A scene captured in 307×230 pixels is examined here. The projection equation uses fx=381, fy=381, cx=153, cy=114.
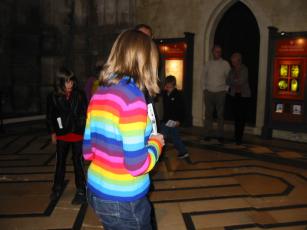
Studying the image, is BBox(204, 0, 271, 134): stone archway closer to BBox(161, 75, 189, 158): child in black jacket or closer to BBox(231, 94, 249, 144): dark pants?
BBox(231, 94, 249, 144): dark pants

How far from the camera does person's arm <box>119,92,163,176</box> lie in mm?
1688

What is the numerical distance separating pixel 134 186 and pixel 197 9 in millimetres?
8246

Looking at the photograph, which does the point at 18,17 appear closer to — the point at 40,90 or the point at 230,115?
the point at 40,90

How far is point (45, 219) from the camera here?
388 centimetres

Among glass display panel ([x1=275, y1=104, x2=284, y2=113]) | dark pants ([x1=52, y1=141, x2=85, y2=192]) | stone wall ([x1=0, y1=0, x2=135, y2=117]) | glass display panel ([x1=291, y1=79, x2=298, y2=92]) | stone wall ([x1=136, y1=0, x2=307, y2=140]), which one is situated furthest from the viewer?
stone wall ([x1=0, y1=0, x2=135, y2=117])

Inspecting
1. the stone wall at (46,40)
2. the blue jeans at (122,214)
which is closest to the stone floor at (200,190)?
the blue jeans at (122,214)

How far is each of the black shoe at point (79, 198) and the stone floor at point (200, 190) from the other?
0.08 metres

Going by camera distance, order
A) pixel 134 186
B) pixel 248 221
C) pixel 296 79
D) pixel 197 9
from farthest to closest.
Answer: pixel 197 9
pixel 296 79
pixel 248 221
pixel 134 186

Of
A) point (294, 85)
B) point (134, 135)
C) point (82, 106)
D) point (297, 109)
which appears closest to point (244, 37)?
point (294, 85)

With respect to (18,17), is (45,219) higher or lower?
lower

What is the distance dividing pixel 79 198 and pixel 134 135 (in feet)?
9.43

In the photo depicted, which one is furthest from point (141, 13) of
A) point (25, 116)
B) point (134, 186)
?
point (134, 186)

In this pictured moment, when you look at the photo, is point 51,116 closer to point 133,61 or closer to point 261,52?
point 133,61

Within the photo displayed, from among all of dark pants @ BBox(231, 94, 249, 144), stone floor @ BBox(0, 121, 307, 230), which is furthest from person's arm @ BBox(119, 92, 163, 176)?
dark pants @ BBox(231, 94, 249, 144)
